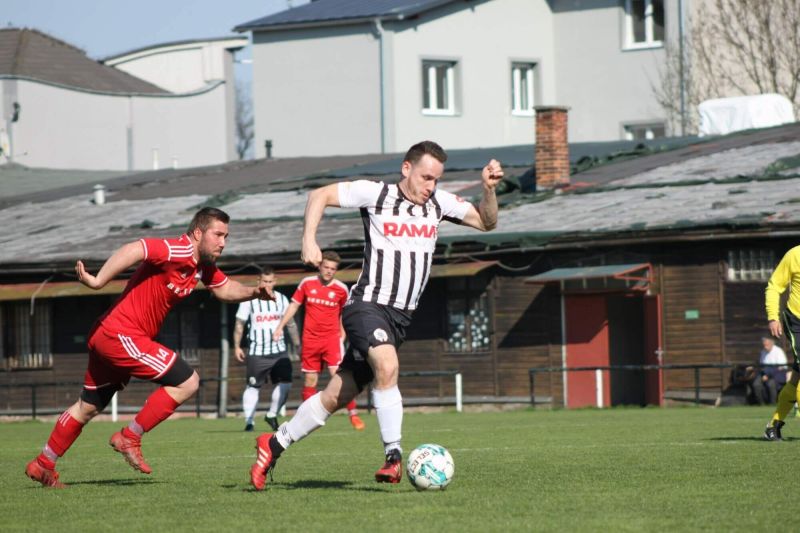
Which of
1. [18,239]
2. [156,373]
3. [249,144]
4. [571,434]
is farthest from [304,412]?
[249,144]

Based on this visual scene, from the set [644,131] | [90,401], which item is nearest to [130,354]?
[90,401]

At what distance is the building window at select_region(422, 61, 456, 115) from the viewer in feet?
162

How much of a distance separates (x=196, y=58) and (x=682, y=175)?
121 feet

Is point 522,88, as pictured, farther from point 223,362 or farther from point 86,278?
point 86,278

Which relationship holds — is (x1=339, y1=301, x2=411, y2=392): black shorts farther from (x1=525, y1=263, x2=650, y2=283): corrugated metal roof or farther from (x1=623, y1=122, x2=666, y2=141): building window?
(x1=623, y1=122, x2=666, y2=141): building window

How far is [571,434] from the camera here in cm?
1691

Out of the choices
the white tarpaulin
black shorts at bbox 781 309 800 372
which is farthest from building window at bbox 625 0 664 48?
black shorts at bbox 781 309 800 372

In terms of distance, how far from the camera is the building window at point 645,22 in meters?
49.8

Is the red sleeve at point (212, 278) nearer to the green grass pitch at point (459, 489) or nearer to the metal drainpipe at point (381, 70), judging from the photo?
the green grass pitch at point (459, 489)

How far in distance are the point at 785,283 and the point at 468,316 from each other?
17.5 meters

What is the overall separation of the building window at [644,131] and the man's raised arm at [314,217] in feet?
136

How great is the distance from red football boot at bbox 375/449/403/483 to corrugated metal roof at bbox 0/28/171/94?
50.2 m

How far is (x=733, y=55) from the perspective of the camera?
50.2 meters

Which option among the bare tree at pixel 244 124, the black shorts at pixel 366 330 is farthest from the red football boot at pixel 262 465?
the bare tree at pixel 244 124
